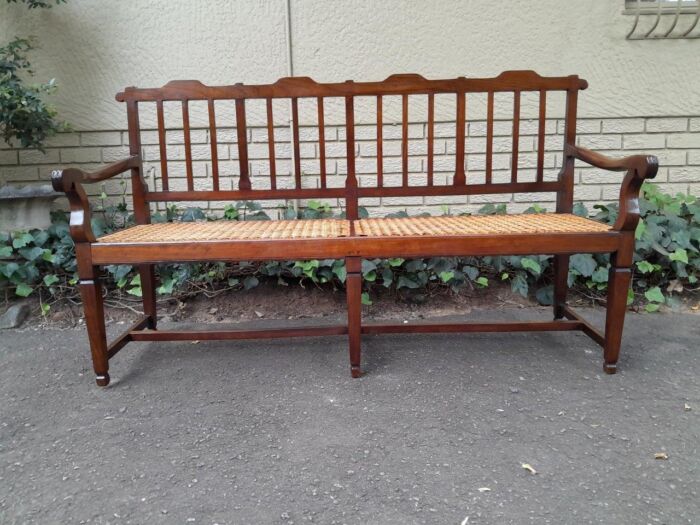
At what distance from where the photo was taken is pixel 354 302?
2143mm

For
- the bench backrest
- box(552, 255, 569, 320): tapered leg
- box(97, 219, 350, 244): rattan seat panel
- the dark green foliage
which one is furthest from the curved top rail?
box(552, 255, 569, 320): tapered leg

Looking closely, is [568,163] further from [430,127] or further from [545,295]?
[545,295]

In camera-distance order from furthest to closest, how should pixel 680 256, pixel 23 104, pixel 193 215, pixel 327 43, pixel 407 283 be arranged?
pixel 327 43, pixel 193 215, pixel 407 283, pixel 680 256, pixel 23 104

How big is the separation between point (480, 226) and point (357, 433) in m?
1.02

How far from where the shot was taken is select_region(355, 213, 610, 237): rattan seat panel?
6.97 feet

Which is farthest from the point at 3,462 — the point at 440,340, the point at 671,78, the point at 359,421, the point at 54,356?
the point at 671,78

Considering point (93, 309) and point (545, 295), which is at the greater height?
point (93, 309)

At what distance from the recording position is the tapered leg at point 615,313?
7.09ft

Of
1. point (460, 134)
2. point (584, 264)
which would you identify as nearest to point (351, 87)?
point (460, 134)

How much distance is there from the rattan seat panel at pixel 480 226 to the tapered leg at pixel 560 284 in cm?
27

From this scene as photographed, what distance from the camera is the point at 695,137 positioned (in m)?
3.50

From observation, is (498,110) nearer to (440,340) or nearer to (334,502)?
(440,340)

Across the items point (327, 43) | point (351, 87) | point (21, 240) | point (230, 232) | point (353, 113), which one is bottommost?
point (21, 240)

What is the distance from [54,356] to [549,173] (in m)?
3.07
